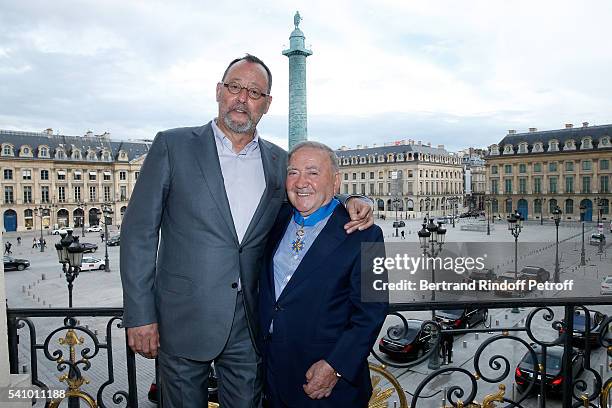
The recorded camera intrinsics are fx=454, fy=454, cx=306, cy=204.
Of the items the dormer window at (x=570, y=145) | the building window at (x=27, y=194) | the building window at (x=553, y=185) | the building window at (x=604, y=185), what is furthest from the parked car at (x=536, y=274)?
the building window at (x=27, y=194)

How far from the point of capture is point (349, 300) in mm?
2180

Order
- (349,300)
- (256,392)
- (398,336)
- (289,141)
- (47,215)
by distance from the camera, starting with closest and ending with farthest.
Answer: (349,300) < (256,392) < (398,336) < (289,141) < (47,215)

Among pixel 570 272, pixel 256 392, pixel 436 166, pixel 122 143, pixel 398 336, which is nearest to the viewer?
pixel 256 392

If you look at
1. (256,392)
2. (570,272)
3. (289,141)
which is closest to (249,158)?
(256,392)

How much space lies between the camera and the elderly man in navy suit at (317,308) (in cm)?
209

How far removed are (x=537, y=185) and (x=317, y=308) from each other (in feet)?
193

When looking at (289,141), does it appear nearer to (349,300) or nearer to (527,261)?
(527,261)

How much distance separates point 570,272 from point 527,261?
335 centimetres

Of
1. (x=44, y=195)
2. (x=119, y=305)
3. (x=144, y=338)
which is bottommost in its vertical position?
(x=119, y=305)

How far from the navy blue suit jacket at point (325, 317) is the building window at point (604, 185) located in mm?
57307

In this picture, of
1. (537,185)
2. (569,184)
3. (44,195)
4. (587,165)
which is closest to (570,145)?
(587,165)

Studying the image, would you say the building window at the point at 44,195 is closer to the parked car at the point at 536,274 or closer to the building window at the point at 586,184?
the parked car at the point at 536,274

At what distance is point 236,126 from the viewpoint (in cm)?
241

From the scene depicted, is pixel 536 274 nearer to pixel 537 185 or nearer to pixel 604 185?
pixel 604 185
